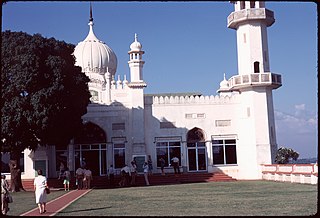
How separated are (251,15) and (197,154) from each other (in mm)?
8153

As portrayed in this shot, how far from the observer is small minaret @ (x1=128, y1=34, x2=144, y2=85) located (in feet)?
91.3

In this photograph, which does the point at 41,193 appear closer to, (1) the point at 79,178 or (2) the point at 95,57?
(1) the point at 79,178

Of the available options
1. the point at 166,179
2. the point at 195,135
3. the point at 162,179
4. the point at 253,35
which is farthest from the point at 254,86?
the point at 162,179

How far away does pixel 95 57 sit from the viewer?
110ft

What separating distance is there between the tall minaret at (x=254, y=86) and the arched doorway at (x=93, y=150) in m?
7.57

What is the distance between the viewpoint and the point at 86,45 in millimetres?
34219

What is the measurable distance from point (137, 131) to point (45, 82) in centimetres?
779

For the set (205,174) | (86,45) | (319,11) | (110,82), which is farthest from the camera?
(86,45)

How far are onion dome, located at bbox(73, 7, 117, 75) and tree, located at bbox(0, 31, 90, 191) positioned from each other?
10652 mm

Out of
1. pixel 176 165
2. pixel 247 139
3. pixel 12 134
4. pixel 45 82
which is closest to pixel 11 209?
pixel 12 134

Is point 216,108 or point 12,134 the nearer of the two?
point 12,134

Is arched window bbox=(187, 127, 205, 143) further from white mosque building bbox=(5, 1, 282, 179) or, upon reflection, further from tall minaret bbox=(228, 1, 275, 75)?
tall minaret bbox=(228, 1, 275, 75)

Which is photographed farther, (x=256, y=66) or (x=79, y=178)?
(x=256, y=66)

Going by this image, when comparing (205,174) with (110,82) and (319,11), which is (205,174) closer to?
(110,82)
